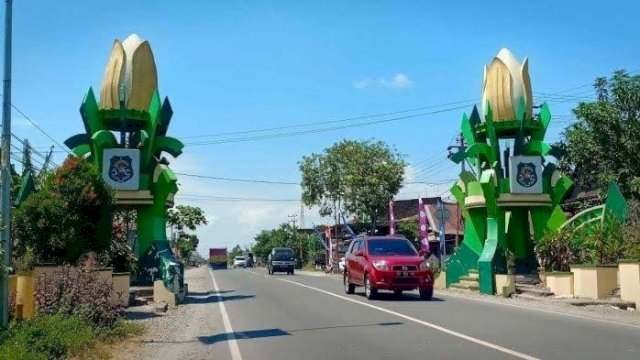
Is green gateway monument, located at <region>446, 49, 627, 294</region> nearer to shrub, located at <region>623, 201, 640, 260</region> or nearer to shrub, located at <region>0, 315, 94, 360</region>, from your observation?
shrub, located at <region>623, 201, 640, 260</region>

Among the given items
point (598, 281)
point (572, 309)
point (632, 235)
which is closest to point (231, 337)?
point (572, 309)

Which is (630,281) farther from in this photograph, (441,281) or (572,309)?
(441,281)

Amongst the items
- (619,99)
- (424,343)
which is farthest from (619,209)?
(424,343)

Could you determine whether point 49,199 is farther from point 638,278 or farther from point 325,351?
point 638,278

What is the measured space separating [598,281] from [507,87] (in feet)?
31.5

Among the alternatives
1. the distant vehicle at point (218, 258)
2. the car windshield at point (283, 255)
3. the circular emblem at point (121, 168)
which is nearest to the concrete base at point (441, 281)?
the circular emblem at point (121, 168)

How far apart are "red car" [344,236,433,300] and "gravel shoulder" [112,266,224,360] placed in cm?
478

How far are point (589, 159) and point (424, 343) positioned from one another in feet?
71.1

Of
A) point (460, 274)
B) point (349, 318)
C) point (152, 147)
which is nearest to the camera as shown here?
point (349, 318)

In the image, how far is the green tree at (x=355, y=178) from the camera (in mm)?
50594

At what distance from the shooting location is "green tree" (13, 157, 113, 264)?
17.9 m

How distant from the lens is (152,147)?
26281 mm

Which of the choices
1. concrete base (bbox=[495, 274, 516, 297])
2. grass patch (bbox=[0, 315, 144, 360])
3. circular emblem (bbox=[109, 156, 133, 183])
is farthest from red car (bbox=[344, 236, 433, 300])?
grass patch (bbox=[0, 315, 144, 360])

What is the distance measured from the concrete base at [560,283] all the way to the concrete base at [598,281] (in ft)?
2.52
